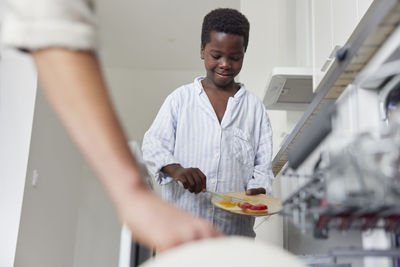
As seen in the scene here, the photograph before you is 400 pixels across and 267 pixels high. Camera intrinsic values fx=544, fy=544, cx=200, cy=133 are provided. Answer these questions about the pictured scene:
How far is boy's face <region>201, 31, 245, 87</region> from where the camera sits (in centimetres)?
158

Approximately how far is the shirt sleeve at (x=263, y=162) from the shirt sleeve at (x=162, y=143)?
0.76 feet

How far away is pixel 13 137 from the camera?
9.68 feet

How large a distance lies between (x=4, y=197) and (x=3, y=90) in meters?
0.58

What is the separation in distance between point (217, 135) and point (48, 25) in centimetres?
110

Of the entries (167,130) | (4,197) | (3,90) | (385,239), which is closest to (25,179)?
(4,197)

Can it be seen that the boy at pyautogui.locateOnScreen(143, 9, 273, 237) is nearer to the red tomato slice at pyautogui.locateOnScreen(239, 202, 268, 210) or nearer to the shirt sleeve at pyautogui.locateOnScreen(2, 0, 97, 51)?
the red tomato slice at pyautogui.locateOnScreen(239, 202, 268, 210)

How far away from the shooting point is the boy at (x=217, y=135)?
1.48 meters

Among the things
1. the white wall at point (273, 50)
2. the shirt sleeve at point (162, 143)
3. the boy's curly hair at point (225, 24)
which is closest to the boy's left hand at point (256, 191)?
the shirt sleeve at point (162, 143)

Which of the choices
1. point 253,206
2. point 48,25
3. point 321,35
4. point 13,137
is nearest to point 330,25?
point 321,35

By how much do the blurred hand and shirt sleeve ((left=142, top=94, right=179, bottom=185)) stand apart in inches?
40.9

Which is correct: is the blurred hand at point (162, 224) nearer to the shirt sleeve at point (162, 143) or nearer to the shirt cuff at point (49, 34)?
the shirt cuff at point (49, 34)

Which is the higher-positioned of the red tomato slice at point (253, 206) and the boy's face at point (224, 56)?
the boy's face at point (224, 56)

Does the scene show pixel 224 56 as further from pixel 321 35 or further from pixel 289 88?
pixel 289 88

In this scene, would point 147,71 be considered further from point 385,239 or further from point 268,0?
point 385,239
